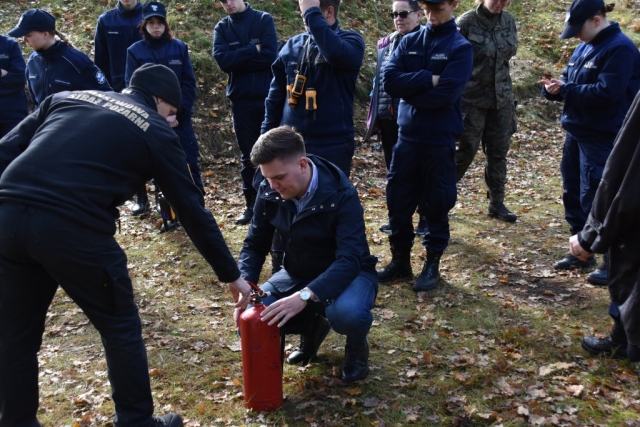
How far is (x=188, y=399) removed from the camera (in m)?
4.09

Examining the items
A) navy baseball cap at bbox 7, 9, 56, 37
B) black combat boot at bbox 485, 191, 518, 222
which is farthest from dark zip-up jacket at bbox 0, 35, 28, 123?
black combat boot at bbox 485, 191, 518, 222

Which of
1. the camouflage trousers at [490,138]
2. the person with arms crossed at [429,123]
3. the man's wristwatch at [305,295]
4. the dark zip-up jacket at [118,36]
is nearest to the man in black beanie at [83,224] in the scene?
the man's wristwatch at [305,295]

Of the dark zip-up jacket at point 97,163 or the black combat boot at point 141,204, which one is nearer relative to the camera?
the dark zip-up jacket at point 97,163

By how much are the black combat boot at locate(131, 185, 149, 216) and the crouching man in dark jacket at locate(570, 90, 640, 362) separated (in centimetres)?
603

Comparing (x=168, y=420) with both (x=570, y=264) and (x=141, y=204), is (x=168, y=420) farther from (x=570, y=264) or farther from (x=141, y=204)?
(x=141, y=204)

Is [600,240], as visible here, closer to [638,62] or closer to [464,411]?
[464,411]

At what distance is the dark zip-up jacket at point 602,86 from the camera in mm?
5191

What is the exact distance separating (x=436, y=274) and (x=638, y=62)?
105 inches

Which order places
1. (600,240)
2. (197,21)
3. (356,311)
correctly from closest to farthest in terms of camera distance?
(600,240) → (356,311) → (197,21)

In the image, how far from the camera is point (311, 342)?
170 inches

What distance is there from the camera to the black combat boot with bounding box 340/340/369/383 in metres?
4.08

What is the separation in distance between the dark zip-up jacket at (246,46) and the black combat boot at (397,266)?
2.78 m

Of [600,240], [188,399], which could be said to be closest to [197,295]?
[188,399]

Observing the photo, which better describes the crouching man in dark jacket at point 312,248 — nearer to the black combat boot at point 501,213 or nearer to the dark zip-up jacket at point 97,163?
the dark zip-up jacket at point 97,163
